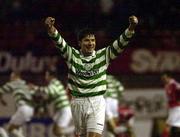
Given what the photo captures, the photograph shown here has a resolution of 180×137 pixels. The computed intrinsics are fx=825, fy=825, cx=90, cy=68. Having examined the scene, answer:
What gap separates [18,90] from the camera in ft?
58.9

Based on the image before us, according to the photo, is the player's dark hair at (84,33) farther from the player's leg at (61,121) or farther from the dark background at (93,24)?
the dark background at (93,24)

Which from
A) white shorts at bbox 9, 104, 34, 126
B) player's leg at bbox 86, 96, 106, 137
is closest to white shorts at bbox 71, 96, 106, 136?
player's leg at bbox 86, 96, 106, 137

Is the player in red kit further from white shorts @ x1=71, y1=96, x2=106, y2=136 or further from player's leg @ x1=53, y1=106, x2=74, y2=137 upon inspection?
white shorts @ x1=71, y1=96, x2=106, y2=136

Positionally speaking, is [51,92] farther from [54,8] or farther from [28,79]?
[54,8]

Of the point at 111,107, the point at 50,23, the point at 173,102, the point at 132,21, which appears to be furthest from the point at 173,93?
the point at 50,23

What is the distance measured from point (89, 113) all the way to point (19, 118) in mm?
7538

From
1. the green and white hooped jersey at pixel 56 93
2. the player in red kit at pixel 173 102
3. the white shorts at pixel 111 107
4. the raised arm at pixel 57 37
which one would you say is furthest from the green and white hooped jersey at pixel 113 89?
the raised arm at pixel 57 37

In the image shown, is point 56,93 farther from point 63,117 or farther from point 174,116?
point 174,116

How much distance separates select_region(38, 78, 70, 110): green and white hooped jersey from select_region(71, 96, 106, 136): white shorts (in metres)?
6.85

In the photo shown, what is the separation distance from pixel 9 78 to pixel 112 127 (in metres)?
3.21

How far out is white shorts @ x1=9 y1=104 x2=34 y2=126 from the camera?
18.1 m

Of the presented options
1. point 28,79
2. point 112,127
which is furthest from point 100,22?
point 112,127

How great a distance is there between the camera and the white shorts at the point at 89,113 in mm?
10805

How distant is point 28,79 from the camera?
1953 centimetres
